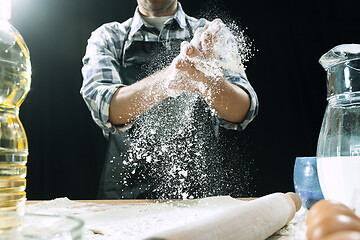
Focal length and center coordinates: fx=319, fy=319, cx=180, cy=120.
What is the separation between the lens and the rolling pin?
315mm

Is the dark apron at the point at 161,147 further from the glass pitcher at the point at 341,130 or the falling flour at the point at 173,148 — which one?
the glass pitcher at the point at 341,130

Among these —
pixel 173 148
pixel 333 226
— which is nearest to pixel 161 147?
pixel 173 148

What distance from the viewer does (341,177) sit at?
512 millimetres

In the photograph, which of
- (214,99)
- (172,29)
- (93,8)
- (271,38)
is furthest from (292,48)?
(93,8)

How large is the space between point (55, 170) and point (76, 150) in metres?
0.18

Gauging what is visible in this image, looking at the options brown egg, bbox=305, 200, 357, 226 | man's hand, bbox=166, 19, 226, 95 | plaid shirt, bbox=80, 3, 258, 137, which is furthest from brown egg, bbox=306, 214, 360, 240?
plaid shirt, bbox=80, 3, 258, 137

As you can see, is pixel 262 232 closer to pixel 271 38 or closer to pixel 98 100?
pixel 98 100

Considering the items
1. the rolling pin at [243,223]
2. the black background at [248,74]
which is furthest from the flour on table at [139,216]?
the black background at [248,74]

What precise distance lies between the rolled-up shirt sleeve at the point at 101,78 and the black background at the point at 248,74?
26.4 inches

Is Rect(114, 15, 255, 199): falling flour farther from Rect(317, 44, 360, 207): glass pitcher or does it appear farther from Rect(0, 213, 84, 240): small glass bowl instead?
Rect(0, 213, 84, 240): small glass bowl

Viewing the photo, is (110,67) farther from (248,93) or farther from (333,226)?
(333,226)

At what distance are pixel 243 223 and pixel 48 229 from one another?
0.75 ft

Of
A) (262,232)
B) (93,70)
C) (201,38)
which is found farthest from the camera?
(93,70)

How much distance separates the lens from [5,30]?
1.85ft
